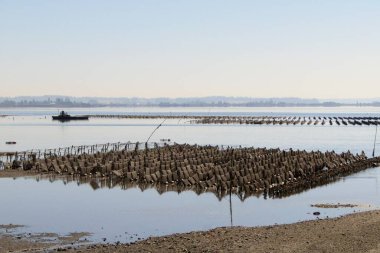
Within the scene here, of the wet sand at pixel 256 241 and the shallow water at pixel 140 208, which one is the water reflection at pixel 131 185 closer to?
the shallow water at pixel 140 208

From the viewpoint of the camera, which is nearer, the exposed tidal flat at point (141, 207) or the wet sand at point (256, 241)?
the wet sand at point (256, 241)

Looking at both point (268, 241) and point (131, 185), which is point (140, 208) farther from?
point (268, 241)

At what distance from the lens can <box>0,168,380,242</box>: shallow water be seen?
97.1ft

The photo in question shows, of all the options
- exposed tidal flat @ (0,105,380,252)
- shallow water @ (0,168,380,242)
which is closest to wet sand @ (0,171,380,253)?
exposed tidal flat @ (0,105,380,252)

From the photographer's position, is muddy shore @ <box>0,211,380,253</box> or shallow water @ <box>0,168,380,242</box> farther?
shallow water @ <box>0,168,380,242</box>

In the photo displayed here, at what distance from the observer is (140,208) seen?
35281mm

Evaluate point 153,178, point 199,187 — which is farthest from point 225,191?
point 153,178

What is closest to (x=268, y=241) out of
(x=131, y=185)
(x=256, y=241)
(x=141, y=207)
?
(x=256, y=241)

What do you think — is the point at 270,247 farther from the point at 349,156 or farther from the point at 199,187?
the point at 349,156

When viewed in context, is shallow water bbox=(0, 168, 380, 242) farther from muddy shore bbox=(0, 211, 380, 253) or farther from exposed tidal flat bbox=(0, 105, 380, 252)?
muddy shore bbox=(0, 211, 380, 253)

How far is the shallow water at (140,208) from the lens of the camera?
29.6 metres

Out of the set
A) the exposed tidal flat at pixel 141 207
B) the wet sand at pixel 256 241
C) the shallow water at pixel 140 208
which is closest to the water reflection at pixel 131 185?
the exposed tidal flat at pixel 141 207

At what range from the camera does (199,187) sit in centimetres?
4288

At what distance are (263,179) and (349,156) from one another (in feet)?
67.2
